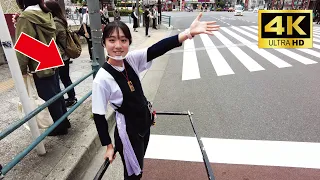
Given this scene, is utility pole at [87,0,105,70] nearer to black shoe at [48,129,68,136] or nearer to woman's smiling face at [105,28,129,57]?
black shoe at [48,129,68,136]

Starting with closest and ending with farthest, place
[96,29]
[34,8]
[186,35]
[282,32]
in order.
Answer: [186,35] < [34,8] < [96,29] < [282,32]

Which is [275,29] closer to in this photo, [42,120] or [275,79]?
[275,79]

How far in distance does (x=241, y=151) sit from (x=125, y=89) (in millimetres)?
2111

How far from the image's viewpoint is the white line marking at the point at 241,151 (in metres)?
2.70

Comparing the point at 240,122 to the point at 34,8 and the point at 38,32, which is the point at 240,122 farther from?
the point at 34,8

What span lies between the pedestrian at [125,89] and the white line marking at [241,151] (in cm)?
119

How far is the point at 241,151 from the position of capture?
2.90m

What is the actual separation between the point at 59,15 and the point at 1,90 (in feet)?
8.94

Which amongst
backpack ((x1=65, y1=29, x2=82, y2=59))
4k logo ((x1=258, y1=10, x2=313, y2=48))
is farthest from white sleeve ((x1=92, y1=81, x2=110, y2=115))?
4k logo ((x1=258, y1=10, x2=313, y2=48))

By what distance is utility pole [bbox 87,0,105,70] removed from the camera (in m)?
2.95

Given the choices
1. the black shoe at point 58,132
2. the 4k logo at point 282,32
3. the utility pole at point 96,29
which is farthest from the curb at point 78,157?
the 4k logo at point 282,32

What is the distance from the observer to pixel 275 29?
31.6ft

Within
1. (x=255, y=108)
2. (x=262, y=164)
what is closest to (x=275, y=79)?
(x=255, y=108)

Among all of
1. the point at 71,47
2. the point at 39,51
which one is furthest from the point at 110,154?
the point at 71,47
